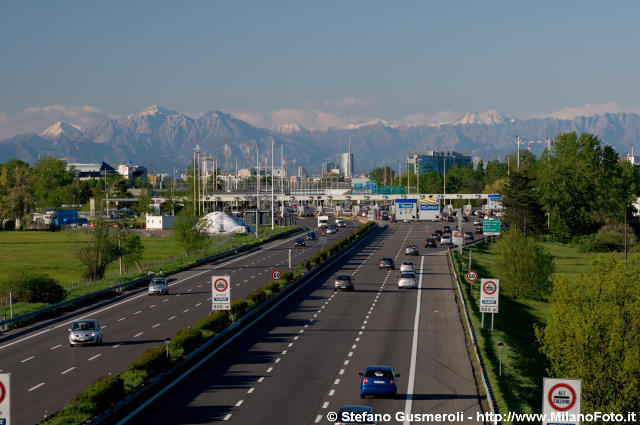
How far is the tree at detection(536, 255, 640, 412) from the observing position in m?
33.9

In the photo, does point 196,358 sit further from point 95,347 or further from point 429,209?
point 429,209

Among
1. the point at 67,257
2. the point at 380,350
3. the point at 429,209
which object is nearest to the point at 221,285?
the point at 380,350

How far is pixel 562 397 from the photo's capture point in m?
16.6

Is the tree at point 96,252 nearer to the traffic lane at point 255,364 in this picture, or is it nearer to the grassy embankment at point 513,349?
the traffic lane at point 255,364

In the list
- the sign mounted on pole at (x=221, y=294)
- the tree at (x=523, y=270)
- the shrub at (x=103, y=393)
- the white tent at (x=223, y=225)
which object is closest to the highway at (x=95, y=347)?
the shrub at (x=103, y=393)

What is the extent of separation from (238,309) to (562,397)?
30.9 metres

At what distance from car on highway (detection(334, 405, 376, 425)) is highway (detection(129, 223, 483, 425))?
3.49 m

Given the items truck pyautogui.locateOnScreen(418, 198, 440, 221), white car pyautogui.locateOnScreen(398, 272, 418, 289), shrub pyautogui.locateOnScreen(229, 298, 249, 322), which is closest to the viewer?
shrub pyautogui.locateOnScreen(229, 298, 249, 322)

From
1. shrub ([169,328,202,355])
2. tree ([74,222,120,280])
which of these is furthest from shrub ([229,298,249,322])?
tree ([74,222,120,280])

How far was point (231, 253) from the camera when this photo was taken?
3826 inches

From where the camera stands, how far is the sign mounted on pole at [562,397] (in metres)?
16.6

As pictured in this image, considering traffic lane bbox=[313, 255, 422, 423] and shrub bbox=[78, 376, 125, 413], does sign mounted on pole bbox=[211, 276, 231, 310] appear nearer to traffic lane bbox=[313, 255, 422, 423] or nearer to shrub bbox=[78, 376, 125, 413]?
traffic lane bbox=[313, 255, 422, 423]

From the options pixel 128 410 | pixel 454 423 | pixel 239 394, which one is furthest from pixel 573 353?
pixel 128 410

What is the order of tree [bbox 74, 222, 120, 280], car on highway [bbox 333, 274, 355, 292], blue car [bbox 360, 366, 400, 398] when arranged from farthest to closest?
tree [bbox 74, 222, 120, 280], car on highway [bbox 333, 274, 355, 292], blue car [bbox 360, 366, 400, 398]
